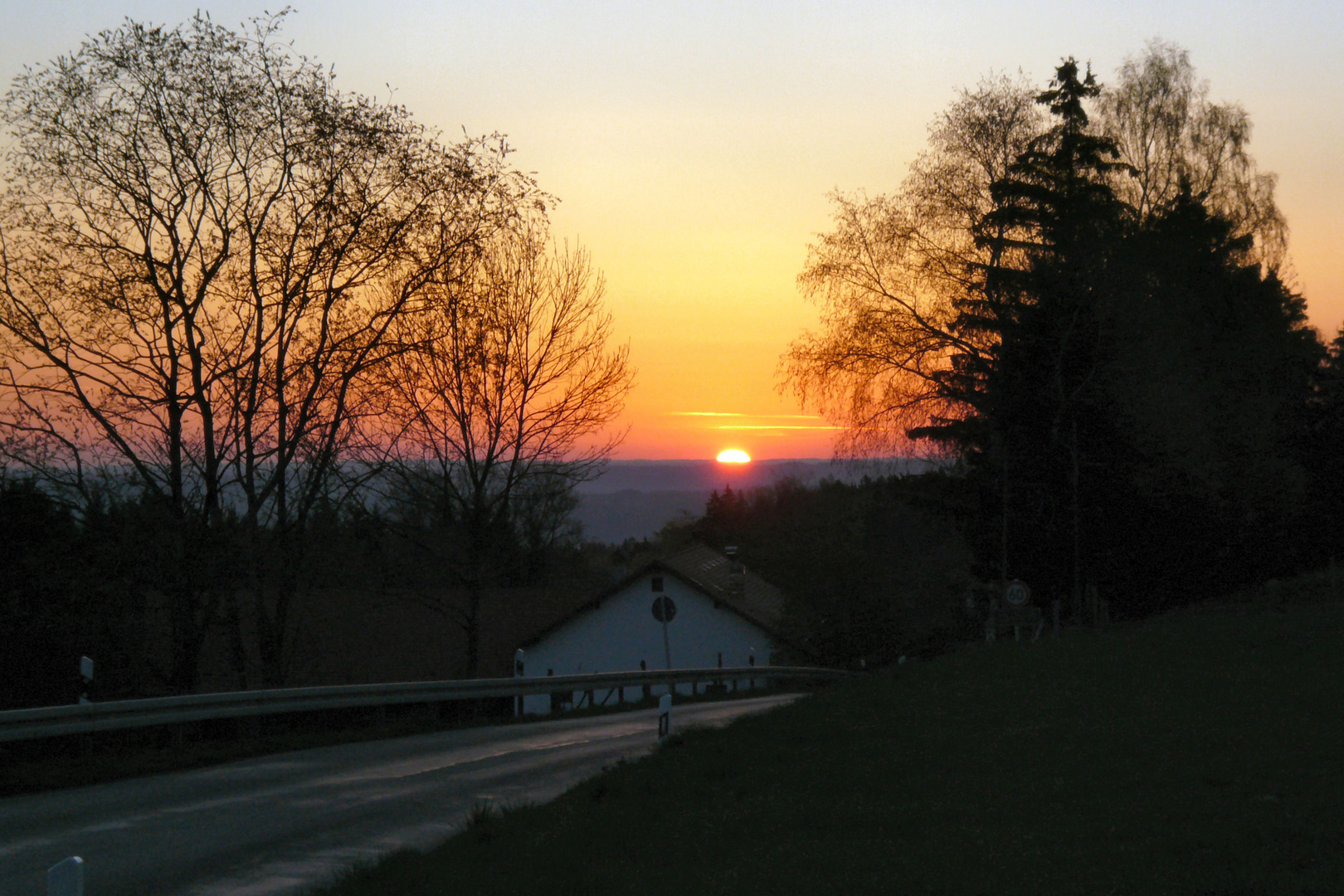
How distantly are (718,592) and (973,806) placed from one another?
46.1 m

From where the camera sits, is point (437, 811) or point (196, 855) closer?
point (196, 855)

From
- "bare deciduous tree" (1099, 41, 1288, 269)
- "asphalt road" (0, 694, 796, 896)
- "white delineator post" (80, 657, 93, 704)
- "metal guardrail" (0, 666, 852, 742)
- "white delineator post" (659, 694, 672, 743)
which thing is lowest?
"asphalt road" (0, 694, 796, 896)

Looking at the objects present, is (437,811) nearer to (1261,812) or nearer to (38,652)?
(1261,812)

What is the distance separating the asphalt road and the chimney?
4159 cm

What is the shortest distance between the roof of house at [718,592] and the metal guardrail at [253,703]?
2871cm

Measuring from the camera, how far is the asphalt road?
25.0 ft

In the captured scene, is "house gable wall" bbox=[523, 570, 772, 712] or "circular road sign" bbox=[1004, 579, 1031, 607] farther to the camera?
"house gable wall" bbox=[523, 570, 772, 712]

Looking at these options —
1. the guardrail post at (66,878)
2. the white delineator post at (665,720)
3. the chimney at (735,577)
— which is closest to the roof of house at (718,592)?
the chimney at (735,577)

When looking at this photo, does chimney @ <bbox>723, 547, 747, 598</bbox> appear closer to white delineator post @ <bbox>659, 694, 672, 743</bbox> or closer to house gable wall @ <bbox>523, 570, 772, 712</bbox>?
house gable wall @ <bbox>523, 570, 772, 712</bbox>

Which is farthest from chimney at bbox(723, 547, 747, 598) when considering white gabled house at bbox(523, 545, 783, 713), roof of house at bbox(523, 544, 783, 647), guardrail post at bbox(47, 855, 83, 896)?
guardrail post at bbox(47, 855, 83, 896)

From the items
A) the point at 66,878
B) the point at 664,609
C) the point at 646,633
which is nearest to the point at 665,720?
the point at 66,878

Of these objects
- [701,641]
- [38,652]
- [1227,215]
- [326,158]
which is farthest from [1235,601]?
[701,641]

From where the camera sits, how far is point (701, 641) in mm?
54281

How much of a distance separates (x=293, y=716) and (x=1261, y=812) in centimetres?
2007
